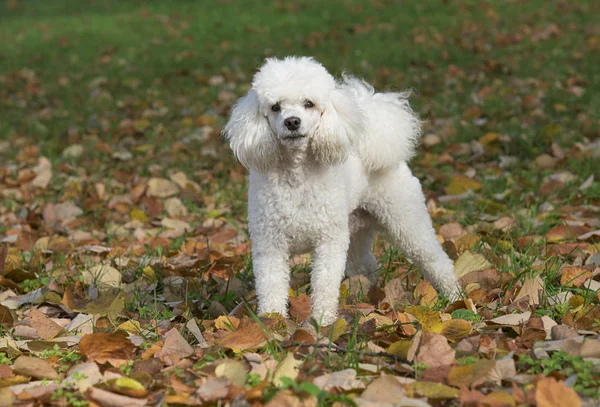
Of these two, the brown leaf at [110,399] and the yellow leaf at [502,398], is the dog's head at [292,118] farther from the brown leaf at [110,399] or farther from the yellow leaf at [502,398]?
Answer: the yellow leaf at [502,398]

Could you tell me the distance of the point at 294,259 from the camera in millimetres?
4395

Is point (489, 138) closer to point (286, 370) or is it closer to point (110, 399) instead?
point (286, 370)

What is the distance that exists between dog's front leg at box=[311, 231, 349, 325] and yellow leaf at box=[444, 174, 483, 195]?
2271mm

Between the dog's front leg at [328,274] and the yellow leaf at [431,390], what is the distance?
942mm

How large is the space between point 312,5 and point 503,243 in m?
10.3

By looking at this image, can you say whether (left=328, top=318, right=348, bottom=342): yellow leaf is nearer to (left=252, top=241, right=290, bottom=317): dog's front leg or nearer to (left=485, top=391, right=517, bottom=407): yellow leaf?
(left=252, top=241, right=290, bottom=317): dog's front leg

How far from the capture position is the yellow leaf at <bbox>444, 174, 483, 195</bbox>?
545 centimetres

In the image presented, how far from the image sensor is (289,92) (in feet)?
10.5

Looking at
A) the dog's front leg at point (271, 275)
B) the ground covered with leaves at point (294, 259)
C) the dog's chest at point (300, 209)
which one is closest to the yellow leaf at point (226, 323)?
the ground covered with leaves at point (294, 259)

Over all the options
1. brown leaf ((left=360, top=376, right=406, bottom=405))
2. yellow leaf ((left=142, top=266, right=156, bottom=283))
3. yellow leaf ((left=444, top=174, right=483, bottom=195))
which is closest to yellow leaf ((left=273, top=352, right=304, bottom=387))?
brown leaf ((left=360, top=376, right=406, bottom=405))

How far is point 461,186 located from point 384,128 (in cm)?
191

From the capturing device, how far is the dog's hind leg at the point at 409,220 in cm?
380

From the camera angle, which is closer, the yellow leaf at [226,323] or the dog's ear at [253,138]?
the yellow leaf at [226,323]

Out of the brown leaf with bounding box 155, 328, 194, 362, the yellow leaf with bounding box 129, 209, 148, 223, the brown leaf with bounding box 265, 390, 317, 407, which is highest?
the brown leaf with bounding box 265, 390, 317, 407
